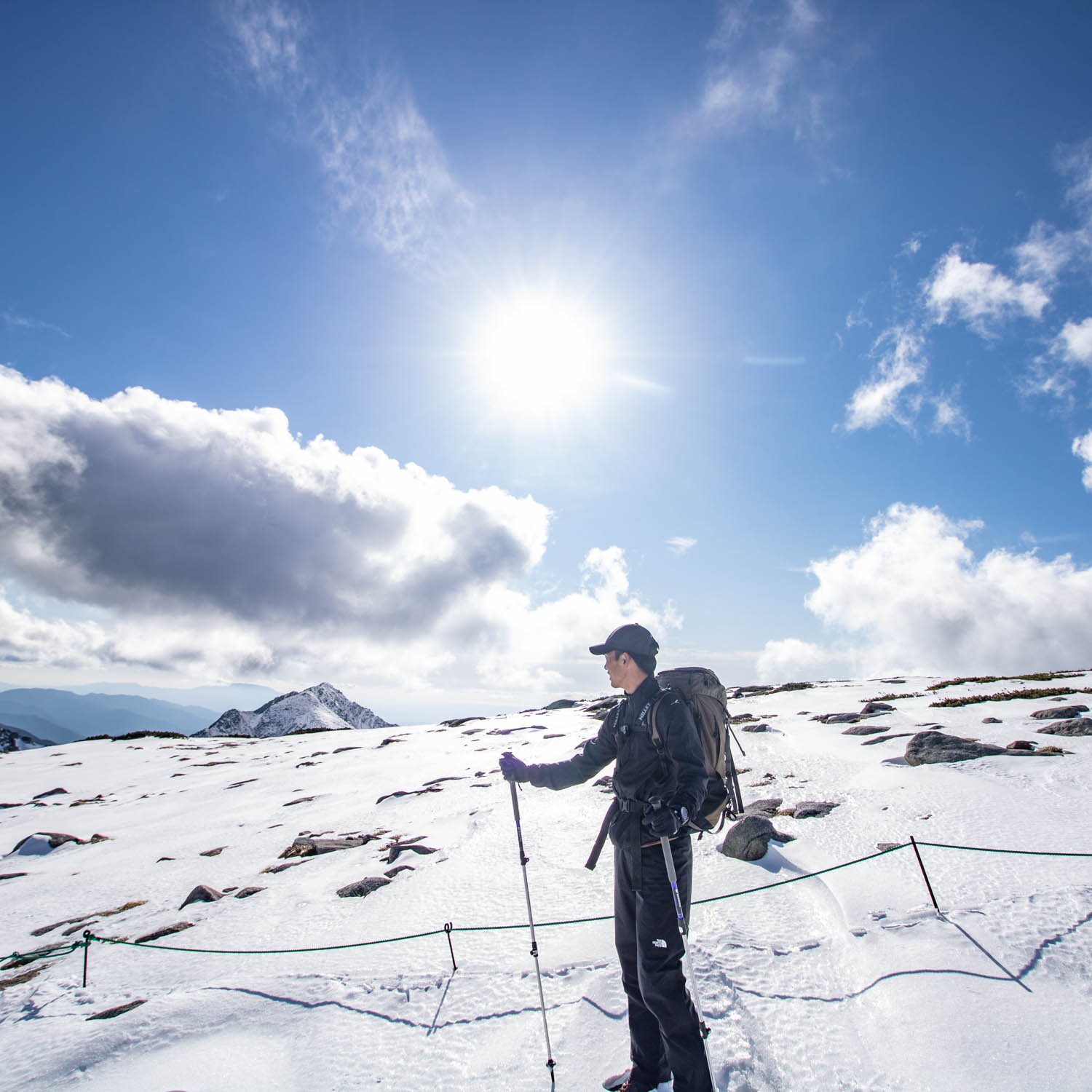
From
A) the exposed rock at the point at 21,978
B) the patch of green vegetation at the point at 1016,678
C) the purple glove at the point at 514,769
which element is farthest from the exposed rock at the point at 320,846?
the patch of green vegetation at the point at 1016,678

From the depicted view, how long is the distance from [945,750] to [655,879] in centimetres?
1166

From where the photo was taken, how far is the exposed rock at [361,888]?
9309 mm

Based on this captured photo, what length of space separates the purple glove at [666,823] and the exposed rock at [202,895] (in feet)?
33.4

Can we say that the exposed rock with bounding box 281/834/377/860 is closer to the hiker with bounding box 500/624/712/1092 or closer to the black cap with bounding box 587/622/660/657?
the hiker with bounding box 500/624/712/1092

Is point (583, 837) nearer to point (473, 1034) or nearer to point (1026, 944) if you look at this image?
point (473, 1034)

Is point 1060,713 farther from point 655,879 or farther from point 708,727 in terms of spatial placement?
point 655,879

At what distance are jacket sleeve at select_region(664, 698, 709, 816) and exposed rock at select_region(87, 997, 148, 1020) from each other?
6.80 meters

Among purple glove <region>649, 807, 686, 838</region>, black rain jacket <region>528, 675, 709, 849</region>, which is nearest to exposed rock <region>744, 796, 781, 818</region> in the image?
black rain jacket <region>528, 675, 709, 849</region>

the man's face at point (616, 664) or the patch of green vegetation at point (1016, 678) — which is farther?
the patch of green vegetation at point (1016, 678)

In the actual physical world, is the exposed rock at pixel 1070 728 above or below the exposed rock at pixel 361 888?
above

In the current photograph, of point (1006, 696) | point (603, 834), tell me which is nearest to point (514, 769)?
point (603, 834)

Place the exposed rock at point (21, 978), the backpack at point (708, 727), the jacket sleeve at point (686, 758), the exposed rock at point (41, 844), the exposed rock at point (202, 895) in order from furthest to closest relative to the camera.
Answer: the exposed rock at point (41, 844) → the exposed rock at point (202, 895) → the exposed rock at point (21, 978) → the backpack at point (708, 727) → the jacket sleeve at point (686, 758)

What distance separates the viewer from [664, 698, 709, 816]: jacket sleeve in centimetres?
415

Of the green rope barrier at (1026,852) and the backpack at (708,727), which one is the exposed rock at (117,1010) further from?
the green rope barrier at (1026,852)
